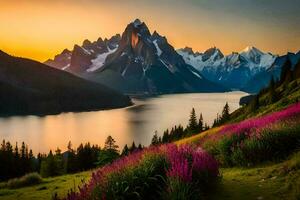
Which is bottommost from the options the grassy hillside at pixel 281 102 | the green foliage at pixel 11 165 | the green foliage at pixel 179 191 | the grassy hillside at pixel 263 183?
the green foliage at pixel 11 165

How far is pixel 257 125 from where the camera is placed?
19.9 meters

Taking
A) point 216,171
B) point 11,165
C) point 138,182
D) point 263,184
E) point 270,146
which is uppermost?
point 270,146

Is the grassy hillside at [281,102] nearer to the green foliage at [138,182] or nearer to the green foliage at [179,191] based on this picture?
the green foliage at [138,182]

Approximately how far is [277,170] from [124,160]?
229 inches

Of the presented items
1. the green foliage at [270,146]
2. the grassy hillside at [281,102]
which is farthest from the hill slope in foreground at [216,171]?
the grassy hillside at [281,102]

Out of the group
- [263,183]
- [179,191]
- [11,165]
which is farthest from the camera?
[11,165]

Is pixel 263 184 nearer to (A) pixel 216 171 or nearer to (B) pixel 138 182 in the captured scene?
(A) pixel 216 171

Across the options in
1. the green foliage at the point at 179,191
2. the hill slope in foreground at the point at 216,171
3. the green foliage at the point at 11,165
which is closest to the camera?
the green foliage at the point at 179,191

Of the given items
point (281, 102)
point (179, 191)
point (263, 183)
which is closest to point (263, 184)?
point (263, 183)

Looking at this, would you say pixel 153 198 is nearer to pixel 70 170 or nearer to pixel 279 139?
pixel 279 139

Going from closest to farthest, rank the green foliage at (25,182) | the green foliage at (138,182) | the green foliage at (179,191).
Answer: the green foliage at (179,191), the green foliage at (138,182), the green foliage at (25,182)

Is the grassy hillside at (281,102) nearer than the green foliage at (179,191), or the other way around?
the green foliage at (179,191)

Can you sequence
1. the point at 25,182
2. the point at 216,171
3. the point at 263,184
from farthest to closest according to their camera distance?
the point at 25,182
the point at 263,184
the point at 216,171

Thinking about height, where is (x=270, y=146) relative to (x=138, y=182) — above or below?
above
